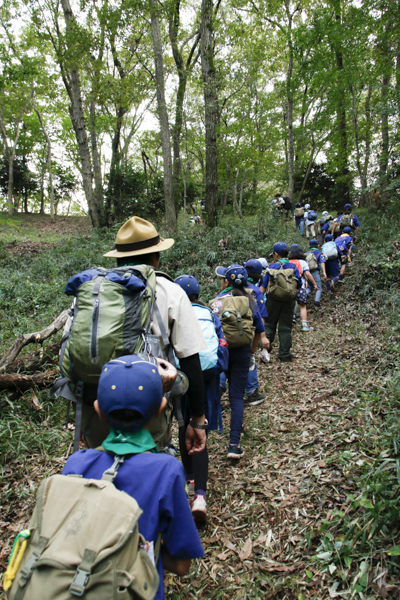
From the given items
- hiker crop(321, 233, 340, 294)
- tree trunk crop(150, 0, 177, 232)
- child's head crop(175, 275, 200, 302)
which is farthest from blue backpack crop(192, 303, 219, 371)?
tree trunk crop(150, 0, 177, 232)

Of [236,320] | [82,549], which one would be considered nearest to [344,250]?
[236,320]

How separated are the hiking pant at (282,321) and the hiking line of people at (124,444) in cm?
360

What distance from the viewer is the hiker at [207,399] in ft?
10.3

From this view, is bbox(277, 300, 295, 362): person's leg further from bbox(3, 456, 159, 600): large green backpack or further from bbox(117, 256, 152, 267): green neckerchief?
bbox(3, 456, 159, 600): large green backpack

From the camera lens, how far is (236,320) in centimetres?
429

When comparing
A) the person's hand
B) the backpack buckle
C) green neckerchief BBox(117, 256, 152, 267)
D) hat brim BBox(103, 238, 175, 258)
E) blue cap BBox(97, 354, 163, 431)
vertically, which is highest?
hat brim BBox(103, 238, 175, 258)

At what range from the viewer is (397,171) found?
1222 cm

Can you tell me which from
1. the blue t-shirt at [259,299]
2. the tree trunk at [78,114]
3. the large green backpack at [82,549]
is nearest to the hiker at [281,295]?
the blue t-shirt at [259,299]

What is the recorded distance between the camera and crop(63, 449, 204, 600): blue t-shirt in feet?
4.93

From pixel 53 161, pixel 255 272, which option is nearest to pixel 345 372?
pixel 255 272

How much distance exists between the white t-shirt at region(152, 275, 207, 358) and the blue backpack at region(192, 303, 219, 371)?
0.98 metres

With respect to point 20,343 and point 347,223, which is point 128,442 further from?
point 347,223

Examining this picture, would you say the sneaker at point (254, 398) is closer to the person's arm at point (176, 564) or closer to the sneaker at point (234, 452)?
the sneaker at point (234, 452)

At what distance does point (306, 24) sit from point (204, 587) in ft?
60.7
